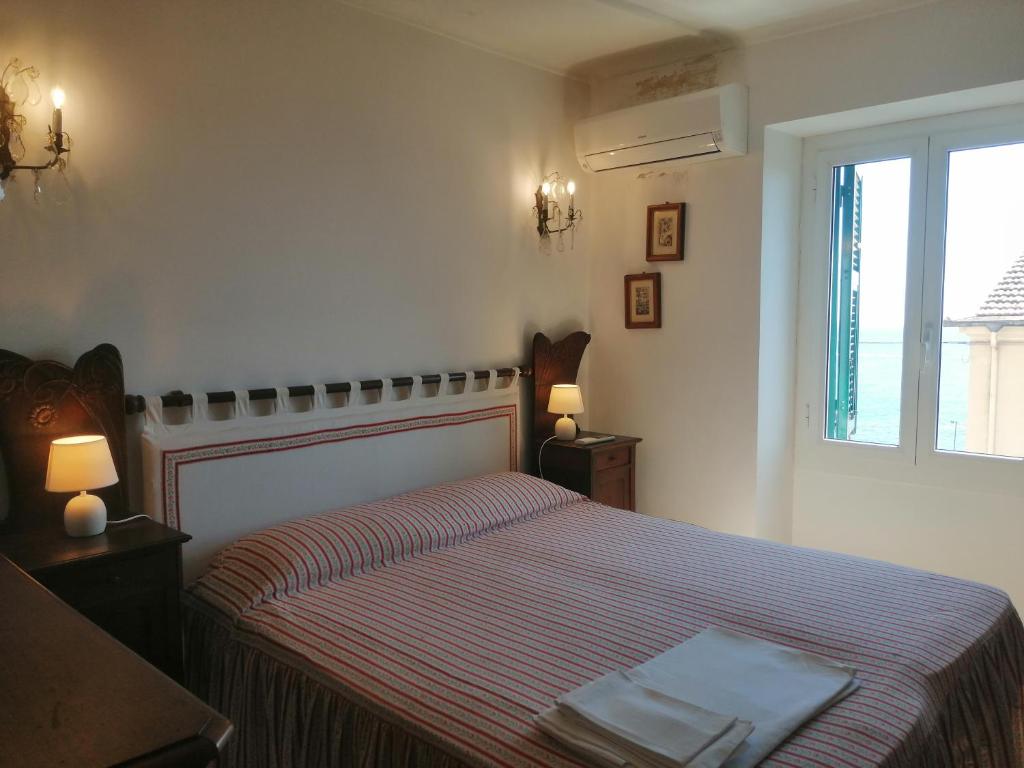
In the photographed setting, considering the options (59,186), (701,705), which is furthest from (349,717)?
(59,186)

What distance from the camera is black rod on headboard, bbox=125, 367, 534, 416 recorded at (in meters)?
2.38

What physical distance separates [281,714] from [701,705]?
1.06m

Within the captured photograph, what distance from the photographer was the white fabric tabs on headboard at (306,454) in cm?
246

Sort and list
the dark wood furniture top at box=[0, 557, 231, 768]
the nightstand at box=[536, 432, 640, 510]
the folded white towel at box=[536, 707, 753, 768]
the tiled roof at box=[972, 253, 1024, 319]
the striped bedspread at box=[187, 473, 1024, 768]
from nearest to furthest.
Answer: the dark wood furniture top at box=[0, 557, 231, 768], the folded white towel at box=[536, 707, 753, 768], the striped bedspread at box=[187, 473, 1024, 768], the tiled roof at box=[972, 253, 1024, 319], the nightstand at box=[536, 432, 640, 510]

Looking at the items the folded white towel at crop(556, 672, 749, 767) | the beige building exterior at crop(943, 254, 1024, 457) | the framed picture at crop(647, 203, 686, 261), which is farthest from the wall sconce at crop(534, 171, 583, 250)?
the folded white towel at crop(556, 672, 749, 767)

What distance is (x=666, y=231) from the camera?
12.2ft

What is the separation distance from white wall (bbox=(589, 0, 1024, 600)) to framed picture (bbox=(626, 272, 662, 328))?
0.05 meters

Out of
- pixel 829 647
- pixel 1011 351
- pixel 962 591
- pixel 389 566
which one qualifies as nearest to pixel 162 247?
pixel 389 566

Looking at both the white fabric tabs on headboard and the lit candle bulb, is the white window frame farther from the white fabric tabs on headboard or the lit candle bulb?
the lit candle bulb

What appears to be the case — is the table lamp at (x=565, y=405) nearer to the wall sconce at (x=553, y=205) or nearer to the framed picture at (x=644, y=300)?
the framed picture at (x=644, y=300)

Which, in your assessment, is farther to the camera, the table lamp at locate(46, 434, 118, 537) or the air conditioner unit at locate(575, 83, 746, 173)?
the air conditioner unit at locate(575, 83, 746, 173)

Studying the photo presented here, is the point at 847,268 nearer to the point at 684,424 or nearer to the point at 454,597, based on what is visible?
the point at 684,424

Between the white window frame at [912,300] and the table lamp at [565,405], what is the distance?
1.08 m

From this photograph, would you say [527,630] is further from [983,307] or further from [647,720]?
[983,307]
